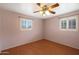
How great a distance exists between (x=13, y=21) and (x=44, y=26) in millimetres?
511

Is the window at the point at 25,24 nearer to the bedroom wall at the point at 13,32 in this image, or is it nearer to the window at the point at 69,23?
the bedroom wall at the point at 13,32

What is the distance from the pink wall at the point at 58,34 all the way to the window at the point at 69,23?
0.06m

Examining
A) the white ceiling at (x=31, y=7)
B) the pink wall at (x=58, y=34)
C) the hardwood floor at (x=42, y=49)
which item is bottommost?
the hardwood floor at (x=42, y=49)

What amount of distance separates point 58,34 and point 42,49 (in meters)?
0.36

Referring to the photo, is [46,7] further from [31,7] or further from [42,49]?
[42,49]

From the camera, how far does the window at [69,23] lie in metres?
1.48

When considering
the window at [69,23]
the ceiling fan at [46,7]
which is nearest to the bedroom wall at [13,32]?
the ceiling fan at [46,7]

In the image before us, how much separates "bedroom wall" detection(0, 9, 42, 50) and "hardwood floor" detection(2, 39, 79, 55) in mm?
82

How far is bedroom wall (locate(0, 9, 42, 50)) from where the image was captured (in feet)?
4.87

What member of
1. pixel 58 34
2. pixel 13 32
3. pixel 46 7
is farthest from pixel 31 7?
pixel 58 34

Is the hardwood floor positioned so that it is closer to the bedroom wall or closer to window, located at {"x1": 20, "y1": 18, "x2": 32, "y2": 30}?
the bedroom wall

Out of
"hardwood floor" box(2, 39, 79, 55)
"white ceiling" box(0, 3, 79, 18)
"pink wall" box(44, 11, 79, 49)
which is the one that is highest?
"white ceiling" box(0, 3, 79, 18)

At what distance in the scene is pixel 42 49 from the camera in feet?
5.16

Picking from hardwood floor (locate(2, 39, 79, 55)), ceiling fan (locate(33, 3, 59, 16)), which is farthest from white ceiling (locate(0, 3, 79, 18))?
hardwood floor (locate(2, 39, 79, 55))
